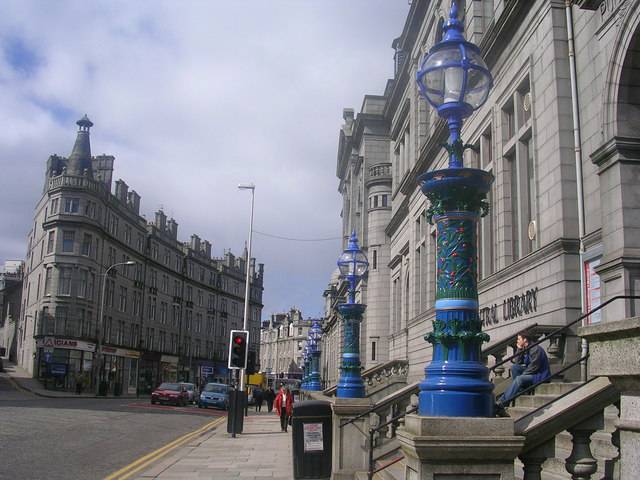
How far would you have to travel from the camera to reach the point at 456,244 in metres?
5.77

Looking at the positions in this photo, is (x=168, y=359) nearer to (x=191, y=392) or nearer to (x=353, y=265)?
(x=191, y=392)

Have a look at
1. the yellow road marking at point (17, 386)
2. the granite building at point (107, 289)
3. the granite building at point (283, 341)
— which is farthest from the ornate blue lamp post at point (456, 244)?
the granite building at point (283, 341)

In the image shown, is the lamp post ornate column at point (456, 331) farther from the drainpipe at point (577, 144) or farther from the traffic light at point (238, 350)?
the traffic light at point (238, 350)

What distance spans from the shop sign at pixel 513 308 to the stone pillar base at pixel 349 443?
17.2ft

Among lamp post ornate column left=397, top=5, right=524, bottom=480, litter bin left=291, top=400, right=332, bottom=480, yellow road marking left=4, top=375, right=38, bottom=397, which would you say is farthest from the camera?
yellow road marking left=4, top=375, right=38, bottom=397

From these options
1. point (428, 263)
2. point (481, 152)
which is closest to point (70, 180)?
point (428, 263)

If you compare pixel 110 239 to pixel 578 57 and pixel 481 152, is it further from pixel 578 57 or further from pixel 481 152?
pixel 578 57

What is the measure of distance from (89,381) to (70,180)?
17.7 metres

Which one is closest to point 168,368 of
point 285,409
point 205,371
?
point 205,371

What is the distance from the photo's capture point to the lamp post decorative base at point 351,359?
13391 mm

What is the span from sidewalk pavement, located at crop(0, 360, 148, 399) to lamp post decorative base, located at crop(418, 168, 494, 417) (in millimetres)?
45309

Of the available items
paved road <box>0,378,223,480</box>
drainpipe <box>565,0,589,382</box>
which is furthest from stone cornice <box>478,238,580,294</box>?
paved road <box>0,378,223,480</box>

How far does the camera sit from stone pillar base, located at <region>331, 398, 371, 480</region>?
11.2 m

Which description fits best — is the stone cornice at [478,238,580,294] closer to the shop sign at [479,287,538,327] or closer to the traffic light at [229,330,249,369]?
the shop sign at [479,287,538,327]
